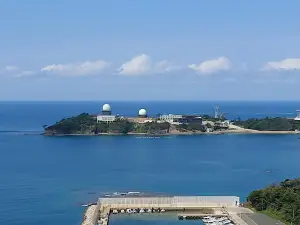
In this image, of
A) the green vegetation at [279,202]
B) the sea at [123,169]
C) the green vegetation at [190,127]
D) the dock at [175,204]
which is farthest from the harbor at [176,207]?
the green vegetation at [190,127]

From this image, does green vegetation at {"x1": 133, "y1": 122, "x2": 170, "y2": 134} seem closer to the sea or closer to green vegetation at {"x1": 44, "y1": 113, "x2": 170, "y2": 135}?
green vegetation at {"x1": 44, "y1": 113, "x2": 170, "y2": 135}

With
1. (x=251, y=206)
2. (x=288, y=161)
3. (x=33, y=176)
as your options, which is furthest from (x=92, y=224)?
(x=288, y=161)

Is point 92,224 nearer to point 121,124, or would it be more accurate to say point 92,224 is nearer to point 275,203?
point 275,203

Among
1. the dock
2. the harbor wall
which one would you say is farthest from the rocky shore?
the harbor wall

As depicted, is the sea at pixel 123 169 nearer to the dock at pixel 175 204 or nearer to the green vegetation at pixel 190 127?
the dock at pixel 175 204

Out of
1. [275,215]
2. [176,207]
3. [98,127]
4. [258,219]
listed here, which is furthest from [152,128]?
[258,219]

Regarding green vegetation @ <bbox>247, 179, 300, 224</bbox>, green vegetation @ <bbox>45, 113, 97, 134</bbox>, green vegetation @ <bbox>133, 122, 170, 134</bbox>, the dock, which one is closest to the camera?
green vegetation @ <bbox>247, 179, 300, 224</bbox>
